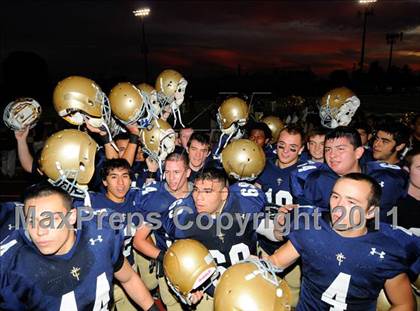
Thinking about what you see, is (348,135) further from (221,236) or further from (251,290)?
(251,290)

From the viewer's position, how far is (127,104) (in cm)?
428

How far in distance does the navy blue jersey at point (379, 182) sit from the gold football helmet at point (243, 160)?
0.67 meters

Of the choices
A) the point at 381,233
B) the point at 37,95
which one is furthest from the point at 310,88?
the point at 381,233

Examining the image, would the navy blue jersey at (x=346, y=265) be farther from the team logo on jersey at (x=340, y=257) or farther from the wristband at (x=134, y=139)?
the wristband at (x=134, y=139)

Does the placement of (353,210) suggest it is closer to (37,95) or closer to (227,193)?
(227,193)

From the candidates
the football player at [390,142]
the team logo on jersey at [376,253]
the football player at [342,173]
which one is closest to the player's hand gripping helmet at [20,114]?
the football player at [342,173]

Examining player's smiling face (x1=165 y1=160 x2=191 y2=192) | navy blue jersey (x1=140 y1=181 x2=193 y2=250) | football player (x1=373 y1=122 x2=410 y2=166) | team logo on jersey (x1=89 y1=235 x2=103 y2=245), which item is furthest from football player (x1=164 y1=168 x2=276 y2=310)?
football player (x1=373 y1=122 x2=410 y2=166)

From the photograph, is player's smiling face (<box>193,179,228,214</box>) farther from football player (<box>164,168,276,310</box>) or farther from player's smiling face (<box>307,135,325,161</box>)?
player's smiling face (<box>307,135,325,161</box>)

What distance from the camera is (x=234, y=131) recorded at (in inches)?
226

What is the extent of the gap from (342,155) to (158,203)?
1.96 metres

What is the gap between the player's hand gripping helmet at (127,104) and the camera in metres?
4.29

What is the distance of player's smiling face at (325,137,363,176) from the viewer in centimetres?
368

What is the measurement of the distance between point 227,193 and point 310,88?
44.7 metres

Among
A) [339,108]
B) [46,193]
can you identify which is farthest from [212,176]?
[339,108]
